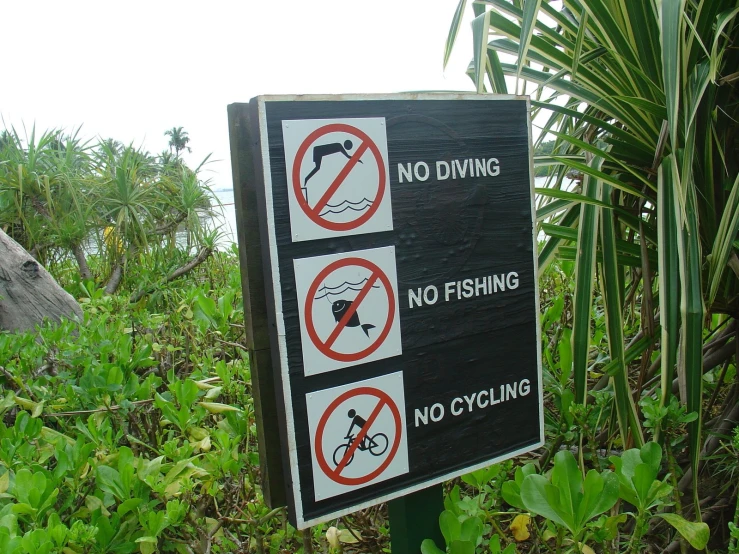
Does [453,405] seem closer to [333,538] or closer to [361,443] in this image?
[361,443]

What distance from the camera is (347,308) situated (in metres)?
1.18

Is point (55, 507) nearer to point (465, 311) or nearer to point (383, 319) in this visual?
point (383, 319)

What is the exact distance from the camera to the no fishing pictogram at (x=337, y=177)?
3.67ft

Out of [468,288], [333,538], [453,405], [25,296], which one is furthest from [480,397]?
[25,296]

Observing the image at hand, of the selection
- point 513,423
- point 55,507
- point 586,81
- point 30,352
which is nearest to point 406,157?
point 513,423

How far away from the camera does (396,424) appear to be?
124 cm

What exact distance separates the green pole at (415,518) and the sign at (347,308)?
0.31 m

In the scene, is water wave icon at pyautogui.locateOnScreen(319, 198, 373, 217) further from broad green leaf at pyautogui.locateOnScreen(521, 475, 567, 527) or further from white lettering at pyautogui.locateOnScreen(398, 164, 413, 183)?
broad green leaf at pyautogui.locateOnScreen(521, 475, 567, 527)

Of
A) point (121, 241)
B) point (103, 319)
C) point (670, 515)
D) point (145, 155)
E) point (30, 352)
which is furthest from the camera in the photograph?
point (145, 155)

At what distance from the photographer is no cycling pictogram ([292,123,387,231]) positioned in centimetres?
112

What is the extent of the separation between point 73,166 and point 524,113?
3.52 metres

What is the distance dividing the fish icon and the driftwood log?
87.9 inches

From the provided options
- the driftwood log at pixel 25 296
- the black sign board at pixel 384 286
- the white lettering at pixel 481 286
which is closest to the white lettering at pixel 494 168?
the black sign board at pixel 384 286

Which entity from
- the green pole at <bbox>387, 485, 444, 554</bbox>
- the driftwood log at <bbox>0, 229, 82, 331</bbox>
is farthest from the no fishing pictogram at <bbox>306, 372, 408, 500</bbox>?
the driftwood log at <bbox>0, 229, 82, 331</bbox>
